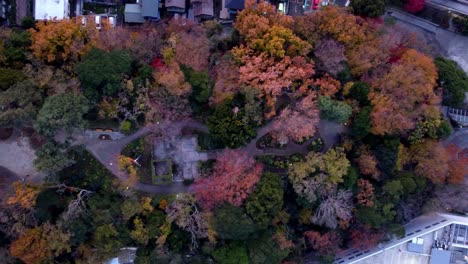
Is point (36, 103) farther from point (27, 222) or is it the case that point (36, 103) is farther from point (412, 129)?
point (412, 129)

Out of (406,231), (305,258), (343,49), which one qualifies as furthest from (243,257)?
(343,49)

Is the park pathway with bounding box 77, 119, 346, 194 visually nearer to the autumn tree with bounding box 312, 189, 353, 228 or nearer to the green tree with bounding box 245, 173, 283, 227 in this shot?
the green tree with bounding box 245, 173, 283, 227

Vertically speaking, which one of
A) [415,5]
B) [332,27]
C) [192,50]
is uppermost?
[415,5]

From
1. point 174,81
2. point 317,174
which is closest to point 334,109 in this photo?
point 317,174

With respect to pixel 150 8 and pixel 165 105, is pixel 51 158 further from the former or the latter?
pixel 150 8

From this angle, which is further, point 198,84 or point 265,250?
point 265,250

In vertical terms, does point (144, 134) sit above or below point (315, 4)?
below
